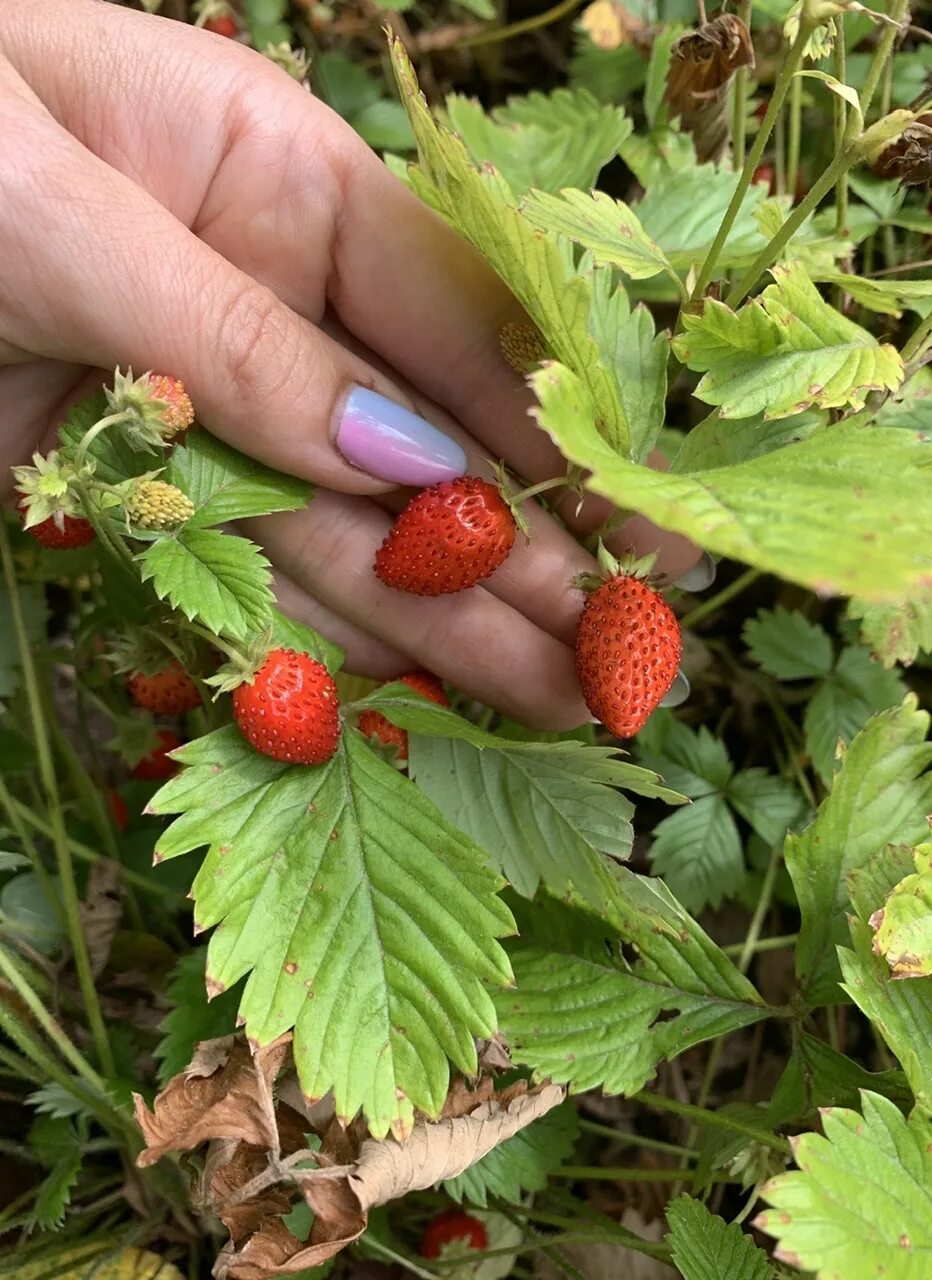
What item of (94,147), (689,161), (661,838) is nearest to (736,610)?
(661,838)

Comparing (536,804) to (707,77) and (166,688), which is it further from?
(707,77)

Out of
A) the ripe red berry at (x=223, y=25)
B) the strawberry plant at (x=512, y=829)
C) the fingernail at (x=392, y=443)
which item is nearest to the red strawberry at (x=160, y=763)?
the strawberry plant at (x=512, y=829)

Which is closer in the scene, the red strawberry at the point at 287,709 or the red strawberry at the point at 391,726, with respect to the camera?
the red strawberry at the point at 287,709

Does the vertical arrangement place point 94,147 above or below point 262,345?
above

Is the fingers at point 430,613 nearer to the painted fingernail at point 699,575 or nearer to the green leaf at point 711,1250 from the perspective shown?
the painted fingernail at point 699,575

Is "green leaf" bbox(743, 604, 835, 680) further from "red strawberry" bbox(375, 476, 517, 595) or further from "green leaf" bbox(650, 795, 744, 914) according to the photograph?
"red strawberry" bbox(375, 476, 517, 595)

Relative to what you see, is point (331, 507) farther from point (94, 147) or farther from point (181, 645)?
point (94, 147)
